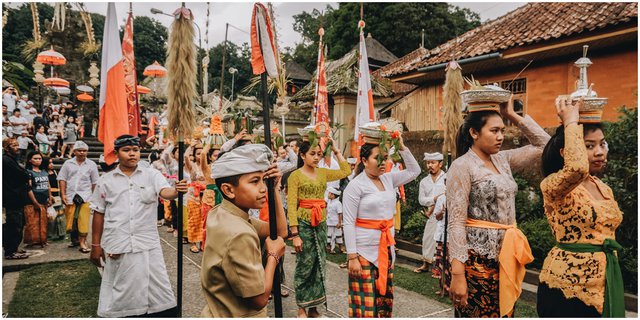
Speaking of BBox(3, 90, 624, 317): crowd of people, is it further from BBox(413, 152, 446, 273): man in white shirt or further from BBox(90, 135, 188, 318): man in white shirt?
BBox(413, 152, 446, 273): man in white shirt

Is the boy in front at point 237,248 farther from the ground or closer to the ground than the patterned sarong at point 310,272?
farther from the ground

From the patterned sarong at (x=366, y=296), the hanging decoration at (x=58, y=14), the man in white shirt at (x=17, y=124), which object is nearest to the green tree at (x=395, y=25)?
the hanging decoration at (x=58, y=14)

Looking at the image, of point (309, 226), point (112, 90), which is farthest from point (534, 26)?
point (112, 90)

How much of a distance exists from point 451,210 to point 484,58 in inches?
323

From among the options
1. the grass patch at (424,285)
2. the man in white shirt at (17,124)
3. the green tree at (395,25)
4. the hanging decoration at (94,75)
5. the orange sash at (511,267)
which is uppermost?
the green tree at (395,25)

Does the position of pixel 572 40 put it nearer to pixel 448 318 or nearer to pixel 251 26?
pixel 448 318

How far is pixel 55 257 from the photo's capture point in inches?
295

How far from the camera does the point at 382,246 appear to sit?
3.77 metres

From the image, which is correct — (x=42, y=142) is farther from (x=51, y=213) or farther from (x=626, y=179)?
(x=626, y=179)

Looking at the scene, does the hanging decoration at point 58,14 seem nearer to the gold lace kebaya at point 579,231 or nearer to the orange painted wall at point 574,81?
the orange painted wall at point 574,81

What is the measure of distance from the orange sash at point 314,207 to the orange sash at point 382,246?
110 centimetres

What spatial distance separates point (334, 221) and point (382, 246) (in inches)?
201

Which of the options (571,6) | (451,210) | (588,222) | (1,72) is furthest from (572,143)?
(571,6)

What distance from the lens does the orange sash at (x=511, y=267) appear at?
266 centimetres
